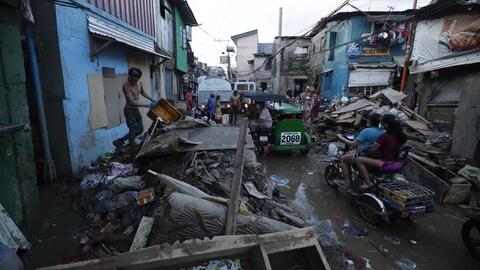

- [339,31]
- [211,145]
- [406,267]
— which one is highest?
[339,31]

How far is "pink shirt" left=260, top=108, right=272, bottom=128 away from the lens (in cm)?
771

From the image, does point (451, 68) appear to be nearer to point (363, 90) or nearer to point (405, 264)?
point (405, 264)

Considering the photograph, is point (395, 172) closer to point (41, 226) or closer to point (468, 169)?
point (468, 169)

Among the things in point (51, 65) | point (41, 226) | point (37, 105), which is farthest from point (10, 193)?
point (51, 65)

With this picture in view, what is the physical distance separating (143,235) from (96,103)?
436 centimetres

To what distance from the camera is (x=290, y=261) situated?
7.09ft

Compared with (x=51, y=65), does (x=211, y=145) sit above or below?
below

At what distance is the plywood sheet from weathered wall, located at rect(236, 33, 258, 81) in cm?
3846

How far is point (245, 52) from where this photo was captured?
147 feet

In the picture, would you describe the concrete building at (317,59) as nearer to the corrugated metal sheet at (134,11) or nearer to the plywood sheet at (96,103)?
the corrugated metal sheet at (134,11)

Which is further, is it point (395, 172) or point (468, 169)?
point (468, 169)

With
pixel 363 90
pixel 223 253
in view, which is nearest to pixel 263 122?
pixel 223 253

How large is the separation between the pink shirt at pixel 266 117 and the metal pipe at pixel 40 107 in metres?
5.32

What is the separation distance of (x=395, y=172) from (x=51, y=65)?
6478 millimetres
